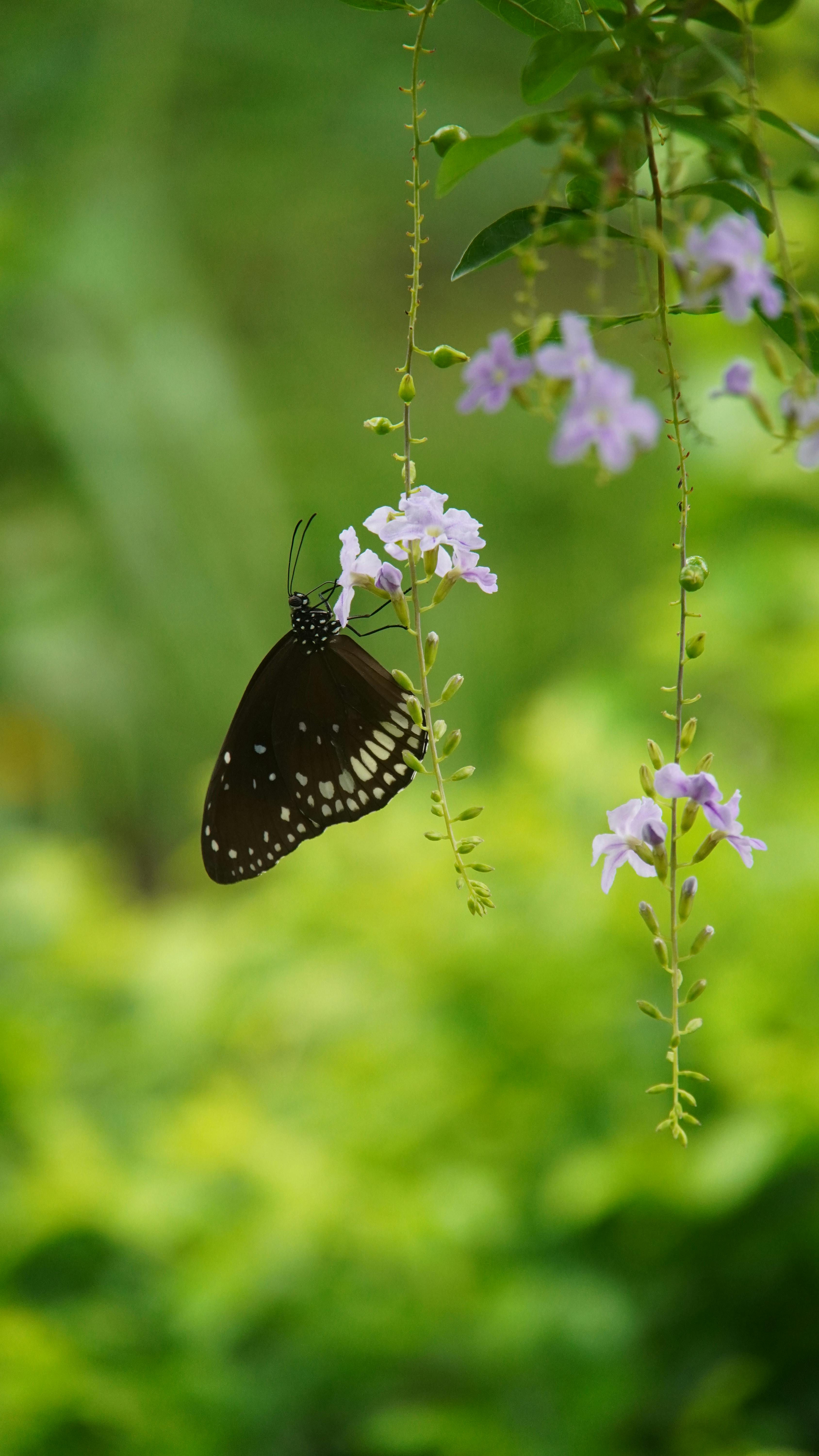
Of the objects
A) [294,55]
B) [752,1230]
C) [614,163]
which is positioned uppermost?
[294,55]

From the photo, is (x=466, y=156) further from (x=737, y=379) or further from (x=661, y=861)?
(x=661, y=861)

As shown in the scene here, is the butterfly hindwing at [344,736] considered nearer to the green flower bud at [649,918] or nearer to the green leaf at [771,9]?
the green flower bud at [649,918]

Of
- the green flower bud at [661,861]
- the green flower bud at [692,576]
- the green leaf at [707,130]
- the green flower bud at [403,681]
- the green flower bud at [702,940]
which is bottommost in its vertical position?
the green flower bud at [702,940]

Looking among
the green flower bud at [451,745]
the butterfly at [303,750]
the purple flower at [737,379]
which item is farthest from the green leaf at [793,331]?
the butterfly at [303,750]

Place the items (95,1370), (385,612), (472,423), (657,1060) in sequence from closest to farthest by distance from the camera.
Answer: (95,1370), (657,1060), (385,612), (472,423)

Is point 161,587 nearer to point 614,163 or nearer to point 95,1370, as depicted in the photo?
point 95,1370

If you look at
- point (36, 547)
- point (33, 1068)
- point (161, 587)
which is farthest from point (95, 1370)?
point (36, 547)

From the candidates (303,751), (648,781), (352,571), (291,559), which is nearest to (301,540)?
(291,559)

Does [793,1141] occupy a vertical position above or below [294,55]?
below
